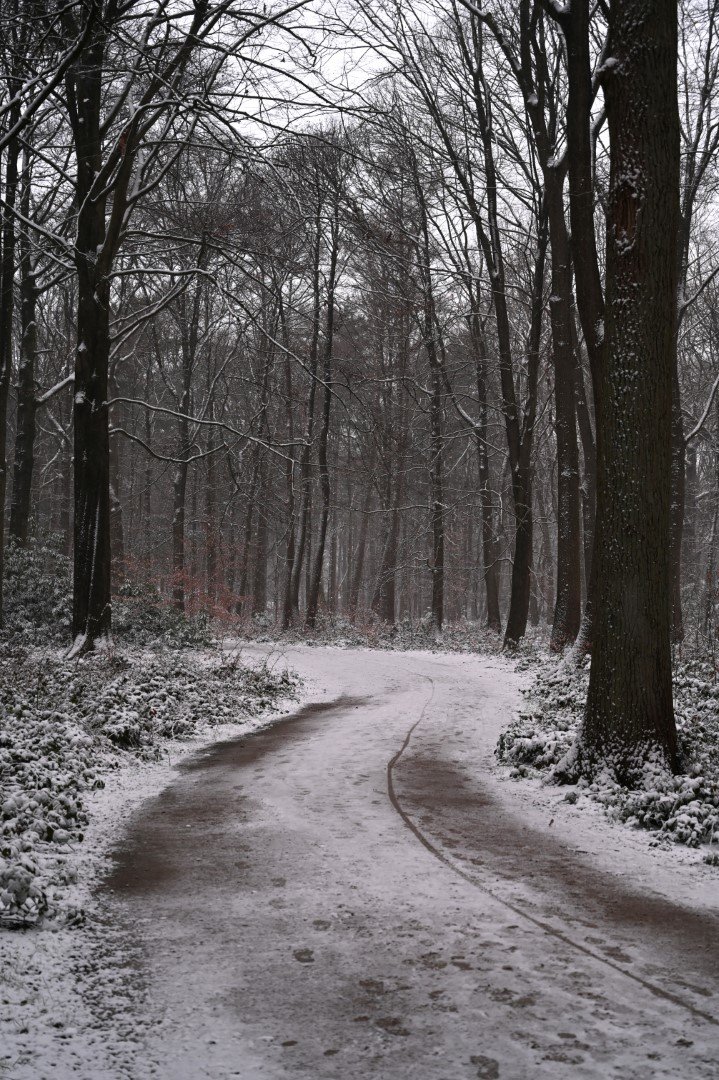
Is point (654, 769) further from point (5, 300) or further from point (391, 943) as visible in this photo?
point (5, 300)

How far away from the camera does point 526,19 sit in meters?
16.9

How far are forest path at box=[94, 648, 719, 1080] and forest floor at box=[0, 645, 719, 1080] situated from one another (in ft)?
0.04

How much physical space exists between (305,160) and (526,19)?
843 centimetres

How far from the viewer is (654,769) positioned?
6859 millimetres

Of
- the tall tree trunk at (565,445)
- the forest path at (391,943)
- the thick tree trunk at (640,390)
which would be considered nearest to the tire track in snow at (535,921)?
the forest path at (391,943)

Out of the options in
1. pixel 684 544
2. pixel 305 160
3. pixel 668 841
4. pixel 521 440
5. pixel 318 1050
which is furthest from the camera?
pixel 684 544

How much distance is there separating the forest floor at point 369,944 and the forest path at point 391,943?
1 centimetres

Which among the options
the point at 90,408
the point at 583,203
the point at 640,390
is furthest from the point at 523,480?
the point at 640,390

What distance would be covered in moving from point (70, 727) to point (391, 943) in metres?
5.40

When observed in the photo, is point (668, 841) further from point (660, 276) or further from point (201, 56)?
point (201, 56)

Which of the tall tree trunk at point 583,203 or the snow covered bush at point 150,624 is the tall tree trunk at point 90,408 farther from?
the tall tree trunk at point 583,203

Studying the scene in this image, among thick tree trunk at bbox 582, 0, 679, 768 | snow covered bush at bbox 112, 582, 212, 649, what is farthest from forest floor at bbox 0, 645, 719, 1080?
snow covered bush at bbox 112, 582, 212, 649

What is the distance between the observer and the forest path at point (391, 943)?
10.2 feet

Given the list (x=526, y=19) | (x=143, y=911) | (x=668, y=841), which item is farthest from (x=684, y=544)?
(x=143, y=911)
